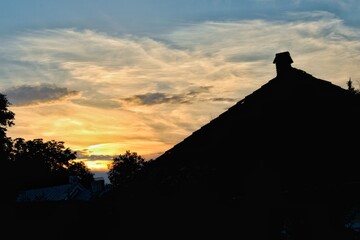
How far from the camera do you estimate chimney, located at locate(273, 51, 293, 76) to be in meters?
7.21

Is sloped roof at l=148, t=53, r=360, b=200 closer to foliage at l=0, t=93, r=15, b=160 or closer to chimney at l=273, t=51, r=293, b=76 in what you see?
chimney at l=273, t=51, r=293, b=76

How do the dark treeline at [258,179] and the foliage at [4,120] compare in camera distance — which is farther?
the foliage at [4,120]

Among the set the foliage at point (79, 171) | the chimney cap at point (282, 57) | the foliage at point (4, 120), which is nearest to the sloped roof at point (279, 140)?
the chimney cap at point (282, 57)

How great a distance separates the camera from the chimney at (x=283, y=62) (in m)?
7.21

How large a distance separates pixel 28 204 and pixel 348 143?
8082 millimetres

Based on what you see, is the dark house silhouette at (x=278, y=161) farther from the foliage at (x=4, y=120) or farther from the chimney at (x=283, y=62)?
the foliage at (x=4, y=120)

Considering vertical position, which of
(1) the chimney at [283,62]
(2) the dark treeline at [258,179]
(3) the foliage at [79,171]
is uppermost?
(3) the foliage at [79,171]

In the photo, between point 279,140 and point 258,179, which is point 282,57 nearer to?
point 279,140

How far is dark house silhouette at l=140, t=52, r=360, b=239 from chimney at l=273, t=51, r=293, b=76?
0.02m

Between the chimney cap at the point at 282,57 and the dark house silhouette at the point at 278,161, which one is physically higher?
the chimney cap at the point at 282,57

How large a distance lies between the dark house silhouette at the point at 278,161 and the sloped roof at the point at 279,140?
13mm

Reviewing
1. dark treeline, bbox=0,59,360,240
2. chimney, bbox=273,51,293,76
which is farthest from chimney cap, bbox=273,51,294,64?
dark treeline, bbox=0,59,360,240

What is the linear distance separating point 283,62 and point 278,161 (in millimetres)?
1822

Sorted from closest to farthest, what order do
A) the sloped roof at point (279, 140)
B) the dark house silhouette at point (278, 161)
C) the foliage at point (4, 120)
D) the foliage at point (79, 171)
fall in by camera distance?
the dark house silhouette at point (278, 161)
the sloped roof at point (279, 140)
the foliage at point (4, 120)
the foliage at point (79, 171)
